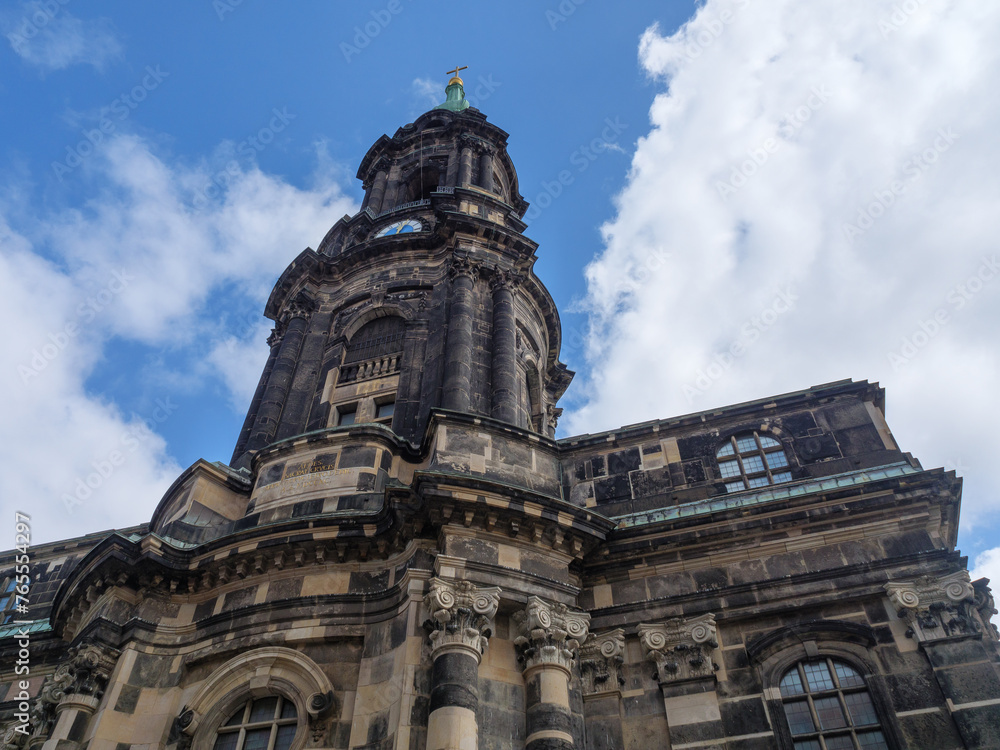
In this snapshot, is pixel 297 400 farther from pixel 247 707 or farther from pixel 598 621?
pixel 598 621

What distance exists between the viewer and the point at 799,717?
11883mm

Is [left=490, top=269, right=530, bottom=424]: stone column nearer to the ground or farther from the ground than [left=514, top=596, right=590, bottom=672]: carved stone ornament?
farther from the ground

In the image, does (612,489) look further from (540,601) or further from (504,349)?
(504,349)

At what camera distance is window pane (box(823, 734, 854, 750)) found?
11398mm

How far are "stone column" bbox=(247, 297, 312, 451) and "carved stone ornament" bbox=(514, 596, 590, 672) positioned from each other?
9.97m

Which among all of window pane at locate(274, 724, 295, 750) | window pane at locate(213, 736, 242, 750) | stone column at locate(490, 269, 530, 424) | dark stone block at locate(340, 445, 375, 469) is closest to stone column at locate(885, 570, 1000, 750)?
stone column at locate(490, 269, 530, 424)

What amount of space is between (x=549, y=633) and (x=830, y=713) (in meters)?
4.41

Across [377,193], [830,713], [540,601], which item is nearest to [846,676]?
[830,713]

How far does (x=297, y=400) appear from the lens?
21031 millimetres

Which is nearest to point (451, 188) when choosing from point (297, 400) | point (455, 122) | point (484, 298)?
point (455, 122)

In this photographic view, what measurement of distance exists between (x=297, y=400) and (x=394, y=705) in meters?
11.1

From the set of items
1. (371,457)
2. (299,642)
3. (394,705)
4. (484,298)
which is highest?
(484,298)

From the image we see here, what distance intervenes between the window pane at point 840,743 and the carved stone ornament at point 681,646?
1857 millimetres

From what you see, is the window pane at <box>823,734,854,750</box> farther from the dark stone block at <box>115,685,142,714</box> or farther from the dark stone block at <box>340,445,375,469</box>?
the dark stone block at <box>115,685,142,714</box>
